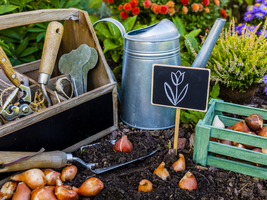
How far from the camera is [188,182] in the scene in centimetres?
91

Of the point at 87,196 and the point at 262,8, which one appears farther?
the point at 262,8

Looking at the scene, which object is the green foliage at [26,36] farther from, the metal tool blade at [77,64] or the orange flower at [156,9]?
the orange flower at [156,9]

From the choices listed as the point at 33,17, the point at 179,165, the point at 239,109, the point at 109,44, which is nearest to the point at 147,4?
the point at 109,44

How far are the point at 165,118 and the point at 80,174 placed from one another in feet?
1.81

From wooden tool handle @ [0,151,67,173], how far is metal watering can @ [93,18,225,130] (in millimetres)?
492

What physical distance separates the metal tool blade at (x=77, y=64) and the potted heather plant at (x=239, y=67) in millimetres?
693

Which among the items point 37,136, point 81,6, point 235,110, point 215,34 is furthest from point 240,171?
point 81,6

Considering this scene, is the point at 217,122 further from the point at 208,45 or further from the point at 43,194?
the point at 43,194

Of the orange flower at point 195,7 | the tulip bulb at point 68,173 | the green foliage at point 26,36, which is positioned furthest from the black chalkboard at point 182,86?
the orange flower at point 195,7

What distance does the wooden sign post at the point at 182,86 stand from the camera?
3.32 feet

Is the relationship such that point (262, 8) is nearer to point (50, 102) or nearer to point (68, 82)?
point (68, 82)

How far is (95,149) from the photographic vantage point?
1.14 m

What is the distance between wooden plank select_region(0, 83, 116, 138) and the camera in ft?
3.04

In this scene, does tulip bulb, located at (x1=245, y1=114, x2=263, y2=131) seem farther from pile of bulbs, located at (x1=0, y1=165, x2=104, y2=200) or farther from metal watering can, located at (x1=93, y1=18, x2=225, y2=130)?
pile of bulbs, located at (x1=0, y1=165, x2=104, y2=200)
